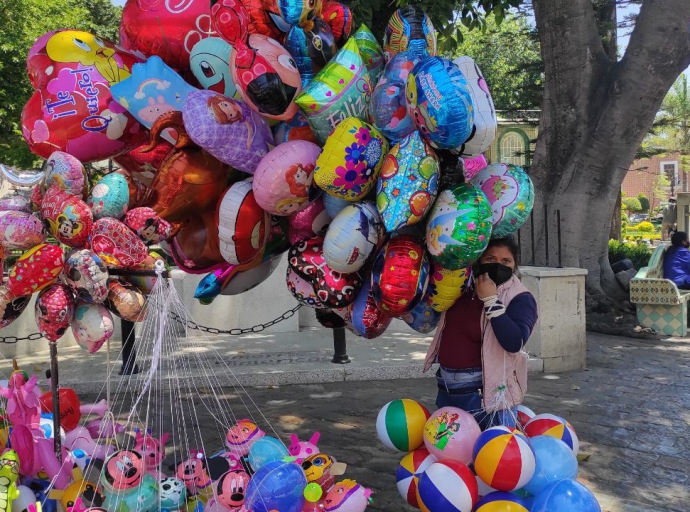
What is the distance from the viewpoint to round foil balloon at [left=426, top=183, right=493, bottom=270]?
239 cm

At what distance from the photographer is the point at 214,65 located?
2.79m

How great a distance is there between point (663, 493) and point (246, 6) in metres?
3.46

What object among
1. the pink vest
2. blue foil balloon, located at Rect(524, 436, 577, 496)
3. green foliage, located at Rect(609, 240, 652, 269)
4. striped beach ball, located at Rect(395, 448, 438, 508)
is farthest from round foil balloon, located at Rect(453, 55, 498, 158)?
green foliage, located at Rect(609, 240, 652, 269)

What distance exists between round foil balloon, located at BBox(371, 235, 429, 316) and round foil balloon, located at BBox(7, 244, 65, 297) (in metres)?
1.43

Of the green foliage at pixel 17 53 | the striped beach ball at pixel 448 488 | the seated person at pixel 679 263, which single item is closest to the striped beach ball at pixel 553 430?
the striped beach ball at pixel 448 488

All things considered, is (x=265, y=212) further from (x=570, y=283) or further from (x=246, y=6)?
(x=570, y=283)

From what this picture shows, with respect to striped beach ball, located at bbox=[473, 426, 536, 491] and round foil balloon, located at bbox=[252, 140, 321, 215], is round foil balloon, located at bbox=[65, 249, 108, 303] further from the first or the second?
striped beach ball, located at bbox=[473, 426, 536, 491]

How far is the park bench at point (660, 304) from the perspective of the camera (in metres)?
7.97

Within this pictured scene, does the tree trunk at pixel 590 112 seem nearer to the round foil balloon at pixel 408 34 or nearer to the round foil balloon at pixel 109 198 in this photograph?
the round foil balloon at pixel 408 34

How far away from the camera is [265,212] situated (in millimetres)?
2791

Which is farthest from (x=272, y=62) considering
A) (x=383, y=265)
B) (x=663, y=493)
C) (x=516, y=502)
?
(x=663, y=493)

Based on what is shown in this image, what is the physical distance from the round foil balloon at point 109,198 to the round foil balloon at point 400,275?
1268 millimetres

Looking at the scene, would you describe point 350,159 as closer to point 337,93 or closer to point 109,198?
point 337,93

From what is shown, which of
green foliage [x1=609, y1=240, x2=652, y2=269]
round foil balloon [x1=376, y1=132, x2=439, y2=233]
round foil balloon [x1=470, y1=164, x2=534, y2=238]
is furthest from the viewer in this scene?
green foliage [x1=609, y1=240, x2=652, y2=269]
